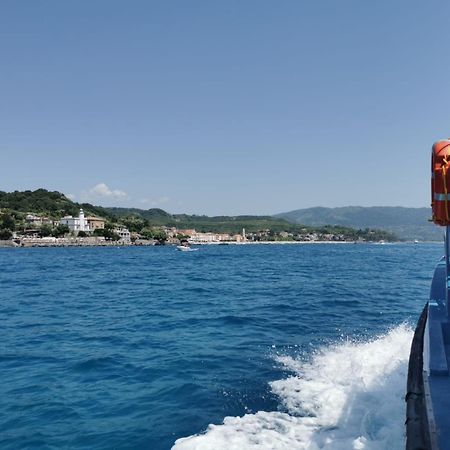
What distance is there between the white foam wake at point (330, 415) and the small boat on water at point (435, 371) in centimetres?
95

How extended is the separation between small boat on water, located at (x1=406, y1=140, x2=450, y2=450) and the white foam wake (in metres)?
0.95

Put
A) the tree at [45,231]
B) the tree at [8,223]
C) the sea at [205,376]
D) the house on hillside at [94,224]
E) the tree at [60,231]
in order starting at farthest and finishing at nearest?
the house on hillside at [94,224], the tree at [60,231], the tree at [45,231], the tree at [8,223], the sea at [205,376]

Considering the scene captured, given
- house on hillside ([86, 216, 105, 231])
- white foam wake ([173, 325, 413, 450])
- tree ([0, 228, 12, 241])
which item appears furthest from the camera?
house on hillside ([86, 216, 105, 231])

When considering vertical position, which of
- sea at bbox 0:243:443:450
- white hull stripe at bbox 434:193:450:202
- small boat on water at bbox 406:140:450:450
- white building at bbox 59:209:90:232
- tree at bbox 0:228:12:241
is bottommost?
sea at bbox 0:243:443:450

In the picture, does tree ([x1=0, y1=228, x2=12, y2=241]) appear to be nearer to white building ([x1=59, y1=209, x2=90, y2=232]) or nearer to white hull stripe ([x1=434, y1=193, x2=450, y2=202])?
white building ([x1=59, y1=209, x2=90, y2=232])

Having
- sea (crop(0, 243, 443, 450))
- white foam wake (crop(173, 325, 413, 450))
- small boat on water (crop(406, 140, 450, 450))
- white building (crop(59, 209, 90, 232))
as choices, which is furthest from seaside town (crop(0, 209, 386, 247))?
small boat on water (crop(406, 140, 450, 450))

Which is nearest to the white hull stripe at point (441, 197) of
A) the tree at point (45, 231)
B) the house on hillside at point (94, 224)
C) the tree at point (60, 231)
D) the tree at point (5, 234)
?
the tree at point (5, 234)

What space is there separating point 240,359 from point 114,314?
924cm

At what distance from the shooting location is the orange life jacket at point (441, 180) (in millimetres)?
5613

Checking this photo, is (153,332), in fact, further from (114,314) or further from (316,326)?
(316,326)

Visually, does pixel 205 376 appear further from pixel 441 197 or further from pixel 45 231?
pixel 45 231

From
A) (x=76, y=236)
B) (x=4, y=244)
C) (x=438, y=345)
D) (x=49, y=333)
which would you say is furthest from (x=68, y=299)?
(x=76, y=236)

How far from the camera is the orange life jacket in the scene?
5.61 m

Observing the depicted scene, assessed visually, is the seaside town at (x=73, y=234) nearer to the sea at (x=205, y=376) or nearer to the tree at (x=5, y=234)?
the tree at (x=5, y=234)
